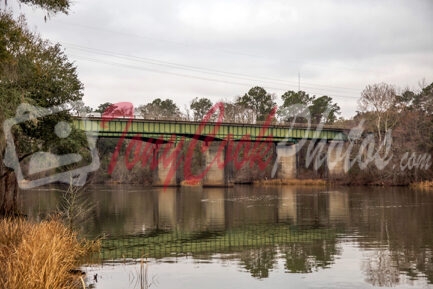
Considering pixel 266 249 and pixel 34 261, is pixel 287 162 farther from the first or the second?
pixel 34 261

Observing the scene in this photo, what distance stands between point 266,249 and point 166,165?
274ft

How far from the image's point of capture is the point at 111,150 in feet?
480

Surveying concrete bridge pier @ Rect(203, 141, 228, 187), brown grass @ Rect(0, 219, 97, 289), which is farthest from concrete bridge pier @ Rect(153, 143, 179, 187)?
brown grass @ Rect(0, 219, 97, 289)

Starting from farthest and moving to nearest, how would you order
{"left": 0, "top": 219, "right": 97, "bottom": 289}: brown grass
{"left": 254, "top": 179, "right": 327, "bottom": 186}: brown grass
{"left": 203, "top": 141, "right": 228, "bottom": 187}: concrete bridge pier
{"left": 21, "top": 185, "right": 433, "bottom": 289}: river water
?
{"left": 203, "top": 141, "right": 228, "bottom": 187}: concrete bridge pier, {"left": 254, "top": 179, "right": 327, "bottom": 186}: brown grass, {"left": 21, "top": 185, "right": 433, "bottom": 289}: river water, {"left": 0, "top": 219, "right": 97, "bottom": 289}: brown grass

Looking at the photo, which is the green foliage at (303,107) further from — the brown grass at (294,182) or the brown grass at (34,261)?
the brown grass at (34,261)

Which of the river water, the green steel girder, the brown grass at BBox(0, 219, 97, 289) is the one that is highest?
the green steel girder

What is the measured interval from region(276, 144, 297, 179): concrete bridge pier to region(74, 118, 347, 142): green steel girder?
2.71 m

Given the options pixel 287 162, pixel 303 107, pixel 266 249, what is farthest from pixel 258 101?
pixel 266 249

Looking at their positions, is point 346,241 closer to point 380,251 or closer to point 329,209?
point 380,251

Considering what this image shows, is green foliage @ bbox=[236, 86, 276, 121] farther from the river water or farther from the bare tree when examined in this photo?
the river water

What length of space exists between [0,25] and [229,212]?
29432 millimetres

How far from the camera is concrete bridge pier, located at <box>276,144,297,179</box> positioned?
113500 mm

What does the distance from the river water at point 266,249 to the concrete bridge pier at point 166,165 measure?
5951 cm

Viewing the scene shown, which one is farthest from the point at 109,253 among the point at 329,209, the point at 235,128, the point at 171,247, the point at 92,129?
the point at 235,128
